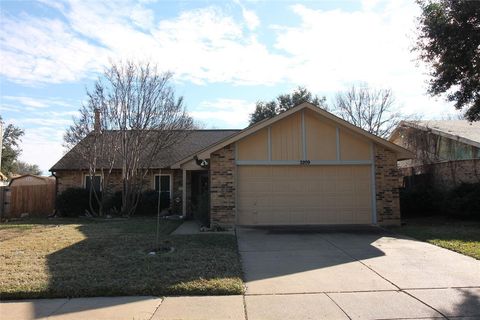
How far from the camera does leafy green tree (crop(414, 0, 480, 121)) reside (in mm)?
11352

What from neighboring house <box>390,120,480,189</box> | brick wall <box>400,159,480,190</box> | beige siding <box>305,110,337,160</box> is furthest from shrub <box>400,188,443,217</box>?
beige siding <box>305,110,337,160</box>

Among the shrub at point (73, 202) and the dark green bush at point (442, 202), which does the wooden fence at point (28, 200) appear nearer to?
the shrub at point (73, 202)

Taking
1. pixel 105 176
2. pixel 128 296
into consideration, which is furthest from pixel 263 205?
pixel 105 176

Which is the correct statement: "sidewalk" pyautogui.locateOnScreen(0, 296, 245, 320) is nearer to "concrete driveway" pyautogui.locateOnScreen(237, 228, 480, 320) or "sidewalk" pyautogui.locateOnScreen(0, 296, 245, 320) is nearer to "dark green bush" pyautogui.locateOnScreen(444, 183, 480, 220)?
"concrete driveway" pyautogui.locateOnScreen(237, 228, 480, 320)

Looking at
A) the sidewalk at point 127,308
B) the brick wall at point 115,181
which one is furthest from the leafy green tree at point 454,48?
the brick wall at point 115,181

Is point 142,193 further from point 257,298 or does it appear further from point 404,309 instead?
point 404,309

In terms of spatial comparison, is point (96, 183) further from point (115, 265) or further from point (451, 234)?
point (451, 234)

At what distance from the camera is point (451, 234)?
12.9 metres

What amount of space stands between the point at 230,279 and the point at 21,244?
22.4 feet

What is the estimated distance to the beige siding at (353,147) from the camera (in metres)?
15.1

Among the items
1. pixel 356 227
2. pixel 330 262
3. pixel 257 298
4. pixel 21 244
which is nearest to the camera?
pixel 257 298

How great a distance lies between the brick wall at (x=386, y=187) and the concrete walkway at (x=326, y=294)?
462 centimetres

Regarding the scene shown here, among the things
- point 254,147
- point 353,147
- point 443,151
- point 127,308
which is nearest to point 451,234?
point 353,147

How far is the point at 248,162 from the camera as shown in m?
14.8
